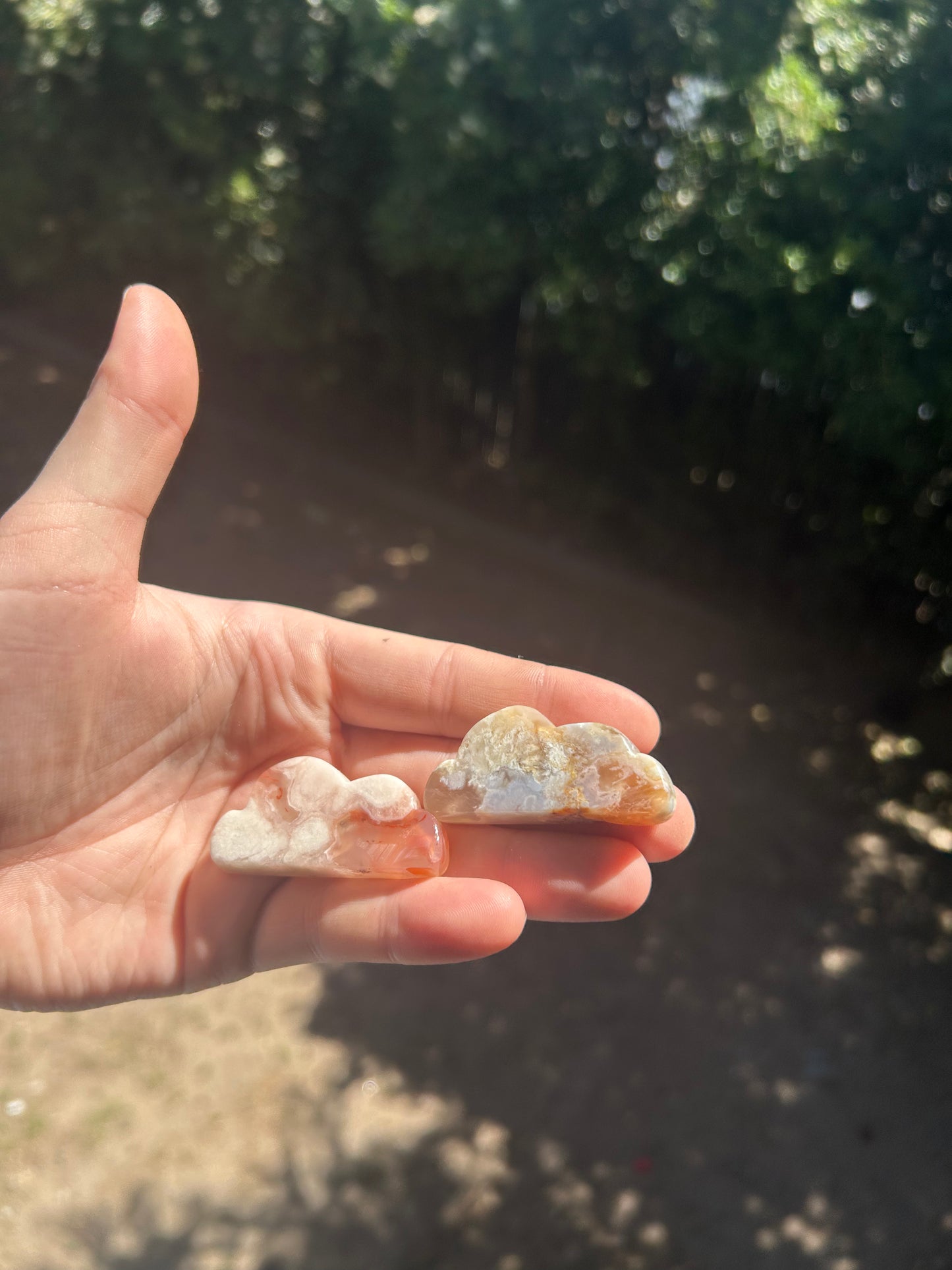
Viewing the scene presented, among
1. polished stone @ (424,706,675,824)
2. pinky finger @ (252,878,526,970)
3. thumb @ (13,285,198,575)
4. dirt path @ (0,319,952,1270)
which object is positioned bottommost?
dirt path @ (0,319,952,1270)

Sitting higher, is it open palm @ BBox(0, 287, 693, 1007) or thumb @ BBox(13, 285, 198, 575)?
thumb @ BBox(13, 285, 198, 575)

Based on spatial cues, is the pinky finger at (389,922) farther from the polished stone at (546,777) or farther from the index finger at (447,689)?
the index finger at (447,689)

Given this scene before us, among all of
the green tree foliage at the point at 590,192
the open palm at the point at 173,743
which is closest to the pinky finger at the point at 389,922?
the open palm at the point at 173,743

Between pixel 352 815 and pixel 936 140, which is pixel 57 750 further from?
pixel 936 140

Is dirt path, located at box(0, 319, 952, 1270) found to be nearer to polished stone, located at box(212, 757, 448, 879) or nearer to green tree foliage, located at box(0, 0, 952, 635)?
polished stone, located at box(212, 757, 448, 879)

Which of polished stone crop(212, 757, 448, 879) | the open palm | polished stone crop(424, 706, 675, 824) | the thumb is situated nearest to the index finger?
the open palm

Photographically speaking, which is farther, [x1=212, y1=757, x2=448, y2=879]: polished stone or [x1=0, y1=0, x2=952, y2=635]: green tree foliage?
[x1=0, y1=0, x2=952, y2=635]: green tree foliage
